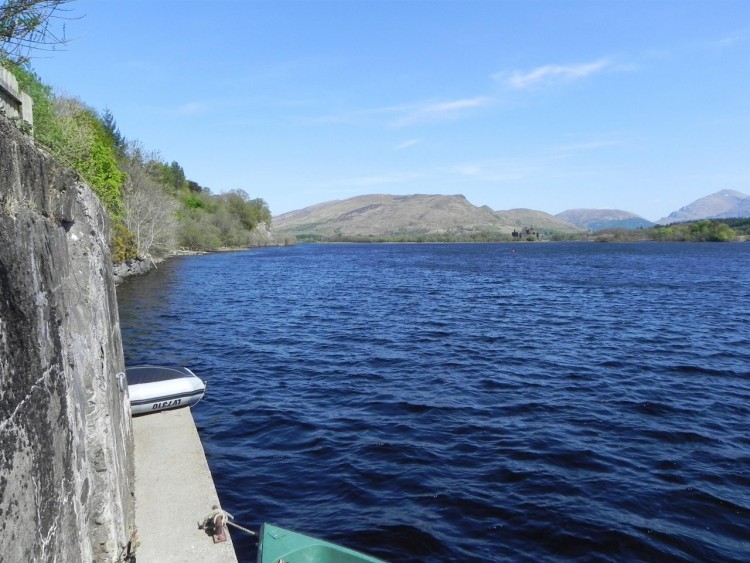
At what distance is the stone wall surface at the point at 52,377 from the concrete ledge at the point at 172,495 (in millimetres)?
580

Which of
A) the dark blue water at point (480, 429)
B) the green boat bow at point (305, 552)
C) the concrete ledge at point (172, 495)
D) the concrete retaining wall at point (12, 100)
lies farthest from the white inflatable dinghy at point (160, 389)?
the concrete retaining wall at point (12, 100)

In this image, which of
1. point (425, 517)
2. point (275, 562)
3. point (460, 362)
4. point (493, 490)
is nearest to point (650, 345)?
point (460, 362)

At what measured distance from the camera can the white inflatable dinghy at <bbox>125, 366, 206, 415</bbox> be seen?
10812 mm

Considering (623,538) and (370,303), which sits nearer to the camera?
(623,538)

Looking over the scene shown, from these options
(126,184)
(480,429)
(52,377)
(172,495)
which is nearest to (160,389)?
(172,495)

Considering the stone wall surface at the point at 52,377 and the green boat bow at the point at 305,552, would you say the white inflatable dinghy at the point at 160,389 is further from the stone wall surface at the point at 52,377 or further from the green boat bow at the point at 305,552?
the green boat bow at the point at 305,552

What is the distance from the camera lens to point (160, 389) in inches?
442

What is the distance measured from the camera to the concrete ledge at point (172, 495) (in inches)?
253

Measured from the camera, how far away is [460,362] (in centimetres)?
1894

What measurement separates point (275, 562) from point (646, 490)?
7.09m

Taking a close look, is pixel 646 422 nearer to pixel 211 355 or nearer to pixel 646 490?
pixel 646 490

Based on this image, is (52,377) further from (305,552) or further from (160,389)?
(160,389)

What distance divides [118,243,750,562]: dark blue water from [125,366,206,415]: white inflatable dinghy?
120 cm

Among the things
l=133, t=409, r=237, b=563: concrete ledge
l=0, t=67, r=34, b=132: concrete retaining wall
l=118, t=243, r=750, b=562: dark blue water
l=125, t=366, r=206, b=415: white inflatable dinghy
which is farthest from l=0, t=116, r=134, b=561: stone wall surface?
l=125, t=366, r=206, b=415: white inflatable dinghy
